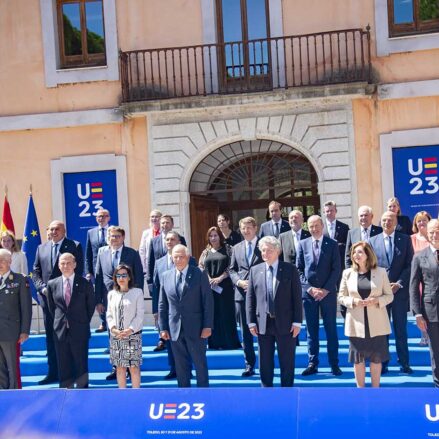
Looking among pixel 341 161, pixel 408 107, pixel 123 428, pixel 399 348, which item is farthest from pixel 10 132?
pixel 123 428

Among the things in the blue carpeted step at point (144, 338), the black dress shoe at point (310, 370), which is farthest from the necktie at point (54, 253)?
the black dress shoe at point (310, 370)

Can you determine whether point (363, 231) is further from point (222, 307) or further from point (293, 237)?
point (222, 307)

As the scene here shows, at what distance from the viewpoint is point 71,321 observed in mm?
9266

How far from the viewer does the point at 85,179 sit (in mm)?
14742

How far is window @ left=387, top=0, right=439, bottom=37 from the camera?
13.9 meters

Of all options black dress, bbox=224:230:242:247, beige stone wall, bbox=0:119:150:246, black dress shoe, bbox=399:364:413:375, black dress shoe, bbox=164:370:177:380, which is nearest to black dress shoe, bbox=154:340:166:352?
black dress shoe, bbox=164:370:177:380

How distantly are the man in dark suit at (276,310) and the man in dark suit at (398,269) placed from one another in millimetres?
1409

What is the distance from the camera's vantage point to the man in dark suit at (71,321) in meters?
9.27

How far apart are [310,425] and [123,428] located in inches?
58.0

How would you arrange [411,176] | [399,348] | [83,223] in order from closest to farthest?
[399,348], [411,176], [83,223]

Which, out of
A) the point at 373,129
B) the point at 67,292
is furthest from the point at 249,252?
the point at 373,129

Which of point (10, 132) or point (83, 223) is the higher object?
point (10, 132)

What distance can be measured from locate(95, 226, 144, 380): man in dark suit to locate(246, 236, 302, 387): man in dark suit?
190cm

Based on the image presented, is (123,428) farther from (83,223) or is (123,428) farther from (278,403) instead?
(83,223)
